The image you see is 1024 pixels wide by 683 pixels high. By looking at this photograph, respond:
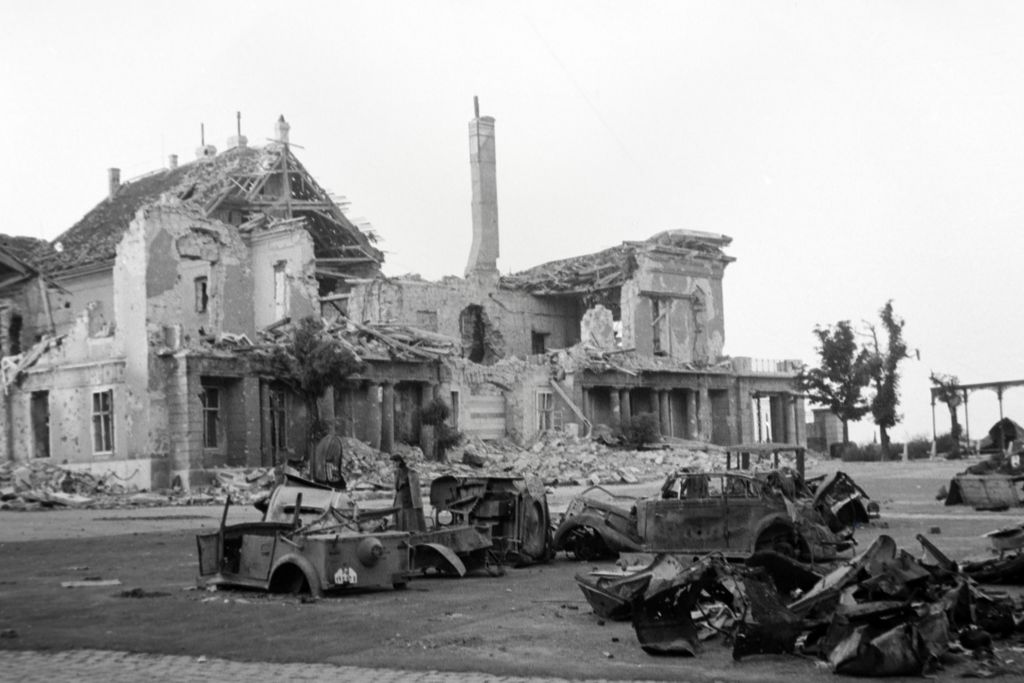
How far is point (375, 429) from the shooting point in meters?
42.4

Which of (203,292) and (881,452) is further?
(881,452)

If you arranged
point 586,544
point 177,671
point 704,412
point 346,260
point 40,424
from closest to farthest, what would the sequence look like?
point 177,671 < point 586,544 < point 40,424 < point 704,412 < point 346,260

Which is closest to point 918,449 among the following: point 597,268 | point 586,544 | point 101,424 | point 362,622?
point 597,268

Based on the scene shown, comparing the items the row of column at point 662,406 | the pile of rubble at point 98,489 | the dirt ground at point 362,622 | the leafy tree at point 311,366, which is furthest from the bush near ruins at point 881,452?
the dirt ground at point 362,622

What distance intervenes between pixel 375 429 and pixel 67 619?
30.3 m

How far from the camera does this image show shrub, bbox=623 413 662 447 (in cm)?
4950

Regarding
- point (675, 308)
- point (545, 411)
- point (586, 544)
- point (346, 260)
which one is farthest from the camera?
point (675, 308)

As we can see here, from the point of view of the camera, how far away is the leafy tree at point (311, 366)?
38.1m

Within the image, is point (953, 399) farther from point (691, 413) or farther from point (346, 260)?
point (346, 260)

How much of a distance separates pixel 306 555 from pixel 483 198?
48639 millimetres

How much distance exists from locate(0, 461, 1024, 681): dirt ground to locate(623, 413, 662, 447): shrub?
1165 inches

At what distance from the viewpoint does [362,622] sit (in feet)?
38.3

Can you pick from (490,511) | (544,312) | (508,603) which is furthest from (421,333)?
(508,603)

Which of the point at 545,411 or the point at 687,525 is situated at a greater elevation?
the point at 545,411
